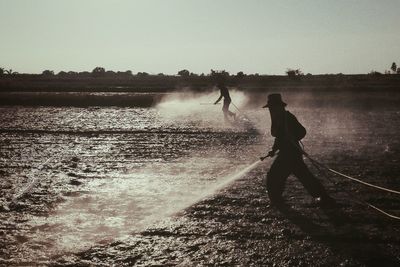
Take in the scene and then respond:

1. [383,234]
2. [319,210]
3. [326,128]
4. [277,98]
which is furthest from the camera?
[326,128]

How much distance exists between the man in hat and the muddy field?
0.26 m

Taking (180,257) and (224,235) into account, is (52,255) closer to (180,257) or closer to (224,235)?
(180,257)

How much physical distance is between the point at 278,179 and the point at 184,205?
1641mm

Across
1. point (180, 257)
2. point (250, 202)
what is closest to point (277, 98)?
point (250, 202)

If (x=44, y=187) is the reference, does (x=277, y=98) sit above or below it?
above

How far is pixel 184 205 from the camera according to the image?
266 inches

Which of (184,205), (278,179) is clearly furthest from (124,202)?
Result: (278,179)

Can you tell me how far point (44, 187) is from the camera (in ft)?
26.2

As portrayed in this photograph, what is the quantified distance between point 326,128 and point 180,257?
12873 millimetres

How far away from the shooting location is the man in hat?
6.55 m

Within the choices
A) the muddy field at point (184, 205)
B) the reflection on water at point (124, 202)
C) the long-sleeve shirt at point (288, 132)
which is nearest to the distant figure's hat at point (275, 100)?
the long-sleeve shirt at point (288, 132)

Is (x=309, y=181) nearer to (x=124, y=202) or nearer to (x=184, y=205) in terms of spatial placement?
(x=184, y=205)

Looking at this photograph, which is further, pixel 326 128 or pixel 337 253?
pixel 326 128

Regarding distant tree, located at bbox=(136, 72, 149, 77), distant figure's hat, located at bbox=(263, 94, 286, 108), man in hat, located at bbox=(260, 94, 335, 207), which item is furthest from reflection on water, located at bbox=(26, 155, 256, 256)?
distant tree, located at bbox=(136, 72, 149, 77)
